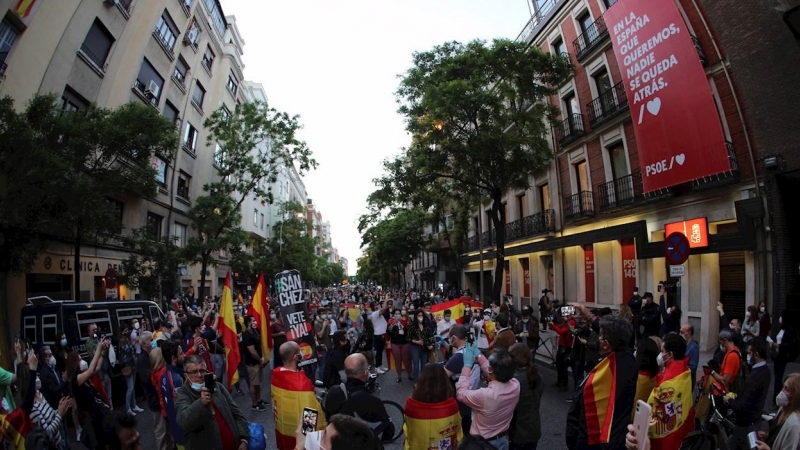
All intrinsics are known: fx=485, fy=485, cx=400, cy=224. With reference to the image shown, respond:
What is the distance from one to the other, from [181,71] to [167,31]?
10.3 feet

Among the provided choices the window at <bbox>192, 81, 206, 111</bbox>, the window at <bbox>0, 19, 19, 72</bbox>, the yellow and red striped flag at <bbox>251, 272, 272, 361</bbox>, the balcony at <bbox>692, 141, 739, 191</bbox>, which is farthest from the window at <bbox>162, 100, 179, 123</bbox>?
the balcony at <bbox>692, 141, 739, 191</bbox>

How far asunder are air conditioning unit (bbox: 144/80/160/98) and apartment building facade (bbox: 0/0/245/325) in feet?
0.27

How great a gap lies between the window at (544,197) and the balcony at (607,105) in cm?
565

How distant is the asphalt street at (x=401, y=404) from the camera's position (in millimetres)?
7188

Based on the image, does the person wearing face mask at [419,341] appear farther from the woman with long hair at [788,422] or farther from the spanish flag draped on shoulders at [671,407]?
the woman with long hair at [788,422]

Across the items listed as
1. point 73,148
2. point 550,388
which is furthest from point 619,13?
point 73,148

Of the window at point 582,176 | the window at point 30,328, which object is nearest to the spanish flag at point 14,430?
the window at point 30,328

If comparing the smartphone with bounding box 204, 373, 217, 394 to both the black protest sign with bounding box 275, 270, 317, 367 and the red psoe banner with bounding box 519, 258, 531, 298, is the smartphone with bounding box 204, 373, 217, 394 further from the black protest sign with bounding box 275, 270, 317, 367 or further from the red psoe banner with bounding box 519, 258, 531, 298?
the red psoe banner with bounding box 519, 258, 531, 298

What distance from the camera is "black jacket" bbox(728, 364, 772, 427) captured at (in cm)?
479

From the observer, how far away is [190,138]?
30.6m

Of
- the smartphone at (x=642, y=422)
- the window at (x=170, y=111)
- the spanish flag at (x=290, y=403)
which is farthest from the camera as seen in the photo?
the window at (x=170, y=111)

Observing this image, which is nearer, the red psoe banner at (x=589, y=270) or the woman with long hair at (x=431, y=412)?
the woman with long hair at (x=431, y=412)

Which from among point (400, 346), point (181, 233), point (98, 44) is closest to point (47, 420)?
point (400, 346)

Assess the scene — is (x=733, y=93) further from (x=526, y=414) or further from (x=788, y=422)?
(x=526, y=414)
